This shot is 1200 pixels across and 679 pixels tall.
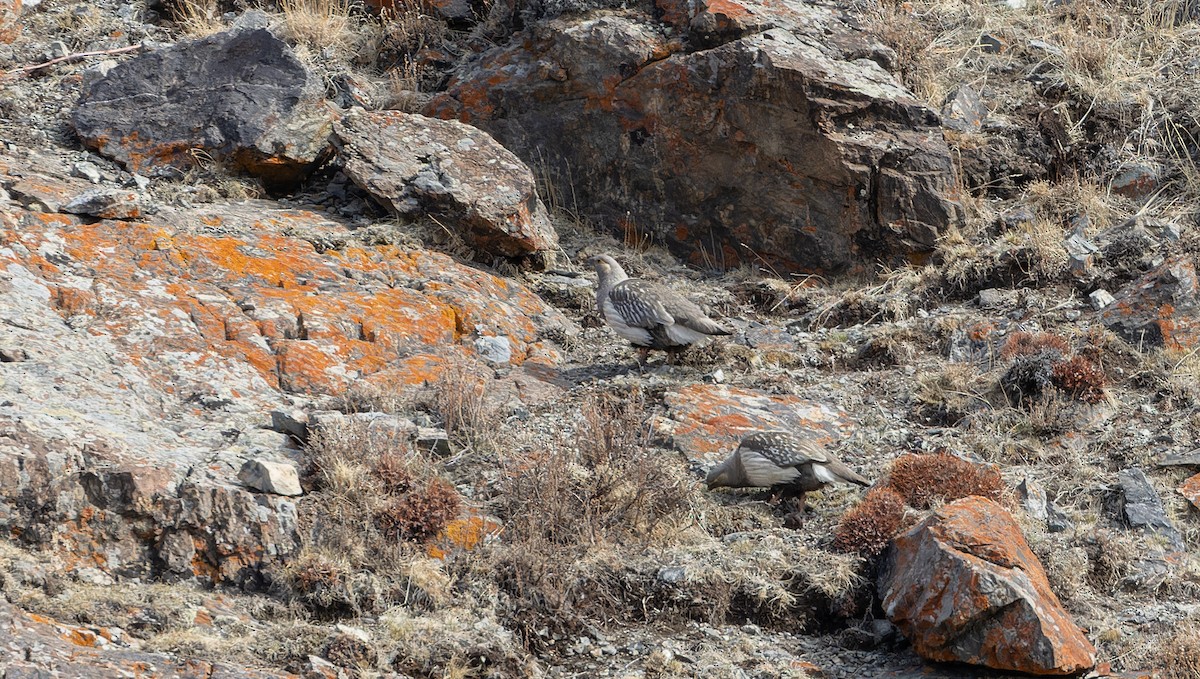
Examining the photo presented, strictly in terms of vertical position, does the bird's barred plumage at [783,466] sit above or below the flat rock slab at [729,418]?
above

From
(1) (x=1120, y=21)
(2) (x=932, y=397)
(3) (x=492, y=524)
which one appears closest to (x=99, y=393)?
(3) (x=492, y=524)

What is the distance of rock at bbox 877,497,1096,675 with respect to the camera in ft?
17.1

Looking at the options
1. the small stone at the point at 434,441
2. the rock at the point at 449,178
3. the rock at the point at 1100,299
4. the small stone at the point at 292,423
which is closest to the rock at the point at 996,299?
the rock at the point at 1100,299

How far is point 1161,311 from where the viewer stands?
884 cm

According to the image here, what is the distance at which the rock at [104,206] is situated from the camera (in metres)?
8.24

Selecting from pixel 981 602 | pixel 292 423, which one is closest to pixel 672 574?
pixel 981 602

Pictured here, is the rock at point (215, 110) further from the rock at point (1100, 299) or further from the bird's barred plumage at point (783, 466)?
the rock at point (1100, 299)

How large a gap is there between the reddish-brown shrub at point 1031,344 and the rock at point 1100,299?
82 centimetres

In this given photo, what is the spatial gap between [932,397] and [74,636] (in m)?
6.24

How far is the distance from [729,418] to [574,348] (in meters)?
1.89

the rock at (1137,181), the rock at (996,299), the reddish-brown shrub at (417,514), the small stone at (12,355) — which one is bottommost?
→ the rock at (996,299)

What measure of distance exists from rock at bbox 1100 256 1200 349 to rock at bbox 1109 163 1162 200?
204 cm

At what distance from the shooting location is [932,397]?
843 cm

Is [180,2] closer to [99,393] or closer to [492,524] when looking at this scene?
[99,393]
